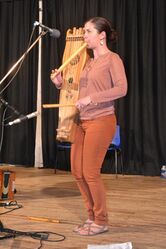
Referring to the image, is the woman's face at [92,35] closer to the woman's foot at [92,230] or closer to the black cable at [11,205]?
the woman's foot at [92,230]

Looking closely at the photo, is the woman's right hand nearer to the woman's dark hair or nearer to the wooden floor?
the woman's dark hair

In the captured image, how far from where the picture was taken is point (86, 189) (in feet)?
8.56

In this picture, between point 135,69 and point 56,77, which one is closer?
point 56,77

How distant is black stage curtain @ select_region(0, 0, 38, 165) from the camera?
6.62 metres

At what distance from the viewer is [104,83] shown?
2.48m

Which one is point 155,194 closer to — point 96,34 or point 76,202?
point 76,202

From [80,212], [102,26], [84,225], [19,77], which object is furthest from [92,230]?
[19,77]

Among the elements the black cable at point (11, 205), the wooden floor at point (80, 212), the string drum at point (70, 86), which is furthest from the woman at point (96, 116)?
the black cable at point (11, 205)

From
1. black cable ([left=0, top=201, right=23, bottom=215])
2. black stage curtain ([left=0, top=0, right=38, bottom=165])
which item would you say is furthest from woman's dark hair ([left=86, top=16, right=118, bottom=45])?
black stage curtain ([left=0, top=0, right=38, bottom=165])

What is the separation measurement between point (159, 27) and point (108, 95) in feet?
12.0

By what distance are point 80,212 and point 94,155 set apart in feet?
3.31

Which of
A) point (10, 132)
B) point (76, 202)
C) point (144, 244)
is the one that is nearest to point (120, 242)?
point (144, 244)

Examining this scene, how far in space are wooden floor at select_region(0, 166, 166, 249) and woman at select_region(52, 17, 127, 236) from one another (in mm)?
225

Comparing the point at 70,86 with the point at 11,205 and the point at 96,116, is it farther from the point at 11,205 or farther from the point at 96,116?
the point at 11,205
